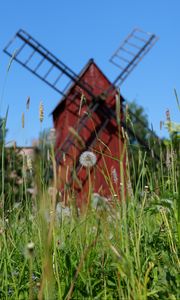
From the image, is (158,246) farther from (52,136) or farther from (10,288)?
(52,136)

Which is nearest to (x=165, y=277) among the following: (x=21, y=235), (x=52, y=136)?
(x=52, y=136)

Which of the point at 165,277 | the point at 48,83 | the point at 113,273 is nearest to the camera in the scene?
the point at 165,277

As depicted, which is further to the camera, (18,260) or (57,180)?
(18,260)

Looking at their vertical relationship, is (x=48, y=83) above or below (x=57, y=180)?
above

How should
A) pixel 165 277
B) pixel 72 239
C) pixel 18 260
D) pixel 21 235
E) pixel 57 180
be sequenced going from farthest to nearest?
pixel 21 235, pixel 72 239, pixel 18 260, pixel 165 277, pixel 57 180

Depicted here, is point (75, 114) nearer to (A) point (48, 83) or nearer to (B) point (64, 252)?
(A) point (48, 83)

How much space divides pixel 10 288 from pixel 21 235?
82 cm

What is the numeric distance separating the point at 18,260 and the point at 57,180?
130 cm

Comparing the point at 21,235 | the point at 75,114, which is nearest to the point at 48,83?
the point at 75,114

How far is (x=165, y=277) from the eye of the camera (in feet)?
5.67

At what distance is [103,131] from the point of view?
66.8 ft

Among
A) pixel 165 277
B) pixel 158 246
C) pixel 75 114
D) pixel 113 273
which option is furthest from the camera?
pixel 75 114

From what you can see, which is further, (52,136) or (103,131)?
(103,131)

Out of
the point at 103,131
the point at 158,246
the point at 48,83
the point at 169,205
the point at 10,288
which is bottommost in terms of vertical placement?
the point at 10,288
